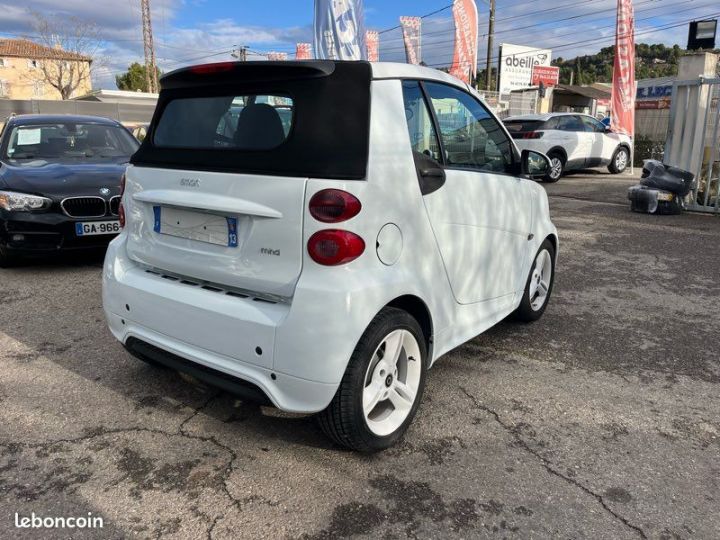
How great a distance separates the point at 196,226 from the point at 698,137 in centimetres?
1009

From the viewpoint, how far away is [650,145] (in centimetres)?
1959

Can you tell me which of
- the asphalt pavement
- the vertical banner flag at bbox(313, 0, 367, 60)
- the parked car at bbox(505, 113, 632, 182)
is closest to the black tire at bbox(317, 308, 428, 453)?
the asphalt pavement

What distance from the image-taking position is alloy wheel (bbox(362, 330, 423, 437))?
2.61 m

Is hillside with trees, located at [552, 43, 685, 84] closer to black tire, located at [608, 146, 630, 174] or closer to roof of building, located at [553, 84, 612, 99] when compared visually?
roof of building, located at [553, 84, 612, 99]

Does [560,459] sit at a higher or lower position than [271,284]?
lower

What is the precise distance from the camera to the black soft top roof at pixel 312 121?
2.38 metres

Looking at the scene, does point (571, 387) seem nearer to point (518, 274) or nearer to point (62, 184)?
point (518, 274)

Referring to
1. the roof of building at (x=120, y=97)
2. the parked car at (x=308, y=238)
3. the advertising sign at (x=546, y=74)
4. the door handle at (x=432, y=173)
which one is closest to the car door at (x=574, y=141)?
the parked car at (x=308, y=238)

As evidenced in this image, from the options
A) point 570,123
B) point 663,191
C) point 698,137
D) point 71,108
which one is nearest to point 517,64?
point 570,123

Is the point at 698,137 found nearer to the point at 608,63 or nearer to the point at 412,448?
the point at 412,448

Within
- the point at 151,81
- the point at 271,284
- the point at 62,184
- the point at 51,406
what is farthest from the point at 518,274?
the point at 151,81

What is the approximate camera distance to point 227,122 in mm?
2783

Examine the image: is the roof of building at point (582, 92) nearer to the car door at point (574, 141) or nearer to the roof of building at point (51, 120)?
the car door at point (574, 141)

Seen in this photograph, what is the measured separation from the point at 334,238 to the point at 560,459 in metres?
1.54
